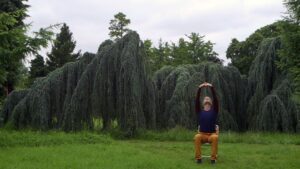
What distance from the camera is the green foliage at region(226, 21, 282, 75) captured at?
39.2 metres

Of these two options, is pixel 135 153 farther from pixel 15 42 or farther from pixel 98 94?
pixel 98 94

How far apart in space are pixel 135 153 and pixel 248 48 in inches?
1246

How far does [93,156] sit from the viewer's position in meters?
10.8

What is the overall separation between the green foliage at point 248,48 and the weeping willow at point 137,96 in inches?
739

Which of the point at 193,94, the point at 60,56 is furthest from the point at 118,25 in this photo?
the point at 193,94

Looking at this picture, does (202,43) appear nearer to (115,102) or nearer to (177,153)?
(115,102)

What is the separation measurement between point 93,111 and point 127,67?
6.85 feet

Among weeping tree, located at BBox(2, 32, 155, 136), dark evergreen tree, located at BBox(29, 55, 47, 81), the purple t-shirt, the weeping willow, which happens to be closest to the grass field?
the purple t-shirt

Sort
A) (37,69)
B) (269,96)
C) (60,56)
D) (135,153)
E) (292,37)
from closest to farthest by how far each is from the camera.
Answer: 1. (292,37)
2. (135,153)
3. (269,96)
4. (37,69)
5. (60,56)

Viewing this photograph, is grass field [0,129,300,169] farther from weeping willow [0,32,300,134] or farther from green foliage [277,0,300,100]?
green foliage [277,0,300,100]

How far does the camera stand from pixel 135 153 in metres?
11.5

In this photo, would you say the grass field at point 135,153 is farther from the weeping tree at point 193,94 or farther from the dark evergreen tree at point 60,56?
the dark evergreen tree at point 60,56

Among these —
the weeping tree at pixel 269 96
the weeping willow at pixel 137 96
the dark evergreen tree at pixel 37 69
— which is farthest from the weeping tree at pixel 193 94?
the dark evergreen tree at pixel 37 69

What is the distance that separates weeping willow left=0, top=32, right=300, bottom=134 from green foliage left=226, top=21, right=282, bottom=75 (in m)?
18.8
